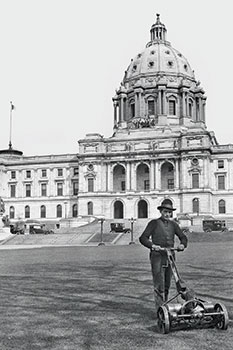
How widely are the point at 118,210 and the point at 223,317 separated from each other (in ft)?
285

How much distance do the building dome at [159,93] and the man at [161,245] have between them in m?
90.3

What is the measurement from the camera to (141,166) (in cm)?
9575

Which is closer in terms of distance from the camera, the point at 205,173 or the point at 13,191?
the point at 205,173

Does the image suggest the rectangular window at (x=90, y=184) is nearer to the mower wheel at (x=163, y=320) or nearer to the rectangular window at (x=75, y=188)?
the rectangular window at (x=75, y=188)

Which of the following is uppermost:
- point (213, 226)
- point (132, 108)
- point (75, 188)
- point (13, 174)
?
point (132, 108)

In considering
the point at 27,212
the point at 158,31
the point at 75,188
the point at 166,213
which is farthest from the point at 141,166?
the point at 166,213

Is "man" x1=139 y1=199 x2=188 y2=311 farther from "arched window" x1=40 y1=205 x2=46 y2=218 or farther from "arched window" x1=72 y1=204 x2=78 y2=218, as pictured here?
"arched window" x1=40 y1=205 x2=46 y2=218

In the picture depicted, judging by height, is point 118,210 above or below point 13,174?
below

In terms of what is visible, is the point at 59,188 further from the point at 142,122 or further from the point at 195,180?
the point at 195,180

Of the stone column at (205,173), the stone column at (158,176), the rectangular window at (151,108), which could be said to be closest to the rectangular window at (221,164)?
the stone column at (205,173)

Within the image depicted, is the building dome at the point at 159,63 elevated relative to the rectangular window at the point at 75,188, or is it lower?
elevated

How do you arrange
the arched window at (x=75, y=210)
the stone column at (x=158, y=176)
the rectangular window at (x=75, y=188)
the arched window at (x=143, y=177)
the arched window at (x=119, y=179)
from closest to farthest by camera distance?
the stone column at (x=158, y=176) < the arched window at (x=143, y=177) < the arched window at (x=119, y=179) < the arched window at (x=75, y=210) < the rectangular window at (x=75, y=188)

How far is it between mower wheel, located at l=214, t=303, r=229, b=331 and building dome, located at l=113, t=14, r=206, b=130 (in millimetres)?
92354

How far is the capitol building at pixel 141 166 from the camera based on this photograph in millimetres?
91188
